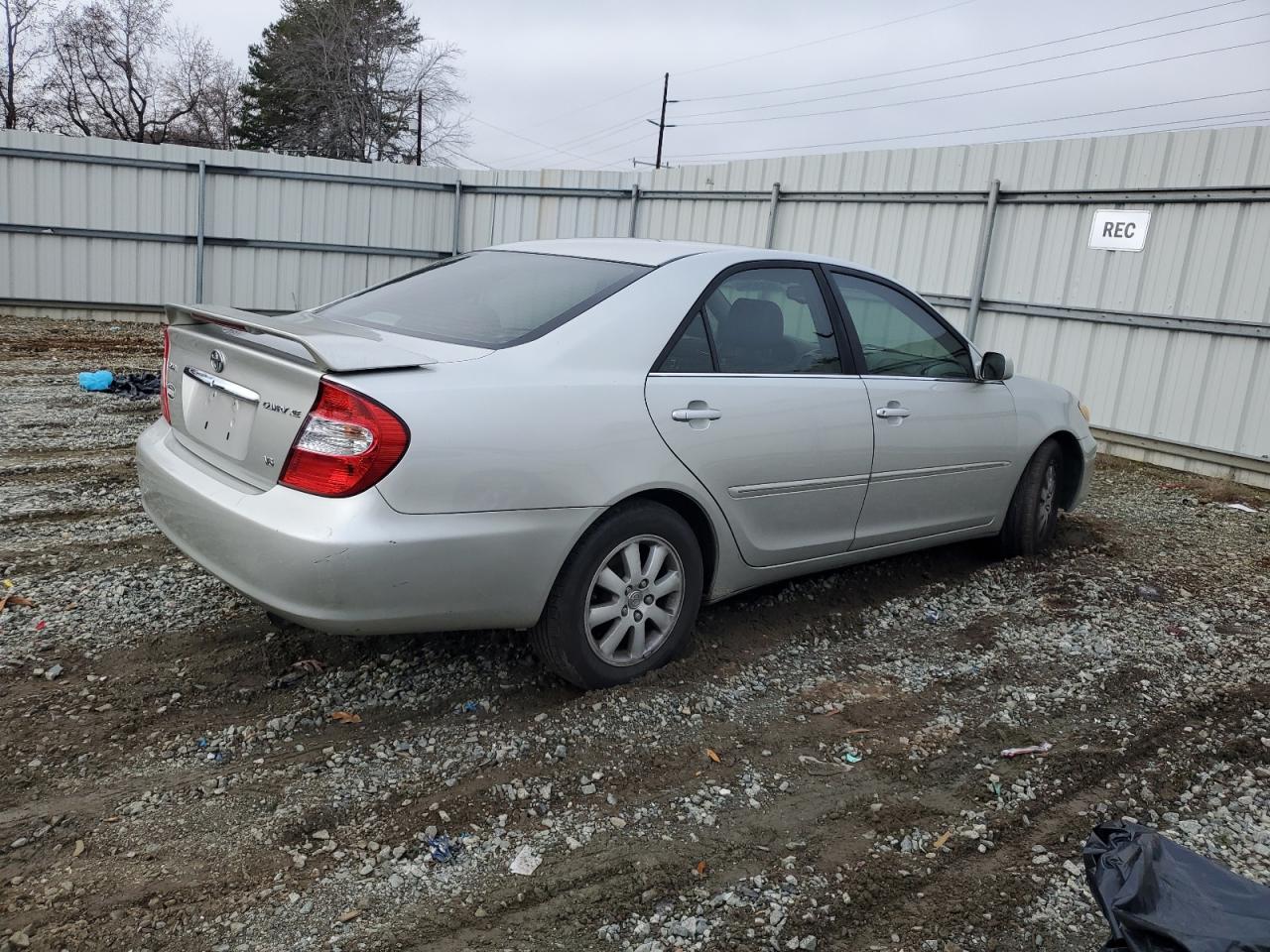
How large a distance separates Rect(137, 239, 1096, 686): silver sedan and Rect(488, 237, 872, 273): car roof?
0.8 inches

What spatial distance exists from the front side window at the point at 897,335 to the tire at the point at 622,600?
1.36 meters

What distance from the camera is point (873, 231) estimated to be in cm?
1077

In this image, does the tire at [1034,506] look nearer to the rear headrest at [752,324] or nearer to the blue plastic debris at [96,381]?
the rear headrest at [752,324]

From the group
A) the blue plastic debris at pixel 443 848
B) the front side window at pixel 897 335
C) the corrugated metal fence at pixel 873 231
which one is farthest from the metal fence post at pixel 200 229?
the blue plastic debris at pixel 443 848

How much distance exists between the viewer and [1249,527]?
6.94 m

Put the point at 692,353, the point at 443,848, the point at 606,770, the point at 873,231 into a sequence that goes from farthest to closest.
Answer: the point at 873,231, the point at 692,353, the point at 606,770, the point at 443,848

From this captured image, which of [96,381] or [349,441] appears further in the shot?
[96,381]

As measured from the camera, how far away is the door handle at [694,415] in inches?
136

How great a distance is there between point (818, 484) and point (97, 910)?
2.75m

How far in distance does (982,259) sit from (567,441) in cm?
789

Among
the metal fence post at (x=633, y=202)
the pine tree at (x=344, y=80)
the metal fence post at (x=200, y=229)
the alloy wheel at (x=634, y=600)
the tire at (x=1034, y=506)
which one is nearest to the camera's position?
the alloy wheel at (x=634, y=600)

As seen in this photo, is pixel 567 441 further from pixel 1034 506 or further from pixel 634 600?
pixel 1034 506

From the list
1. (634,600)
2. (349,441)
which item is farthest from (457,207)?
(349,441)

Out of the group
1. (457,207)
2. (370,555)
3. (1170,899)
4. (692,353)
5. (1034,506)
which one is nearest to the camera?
(1170,899)
